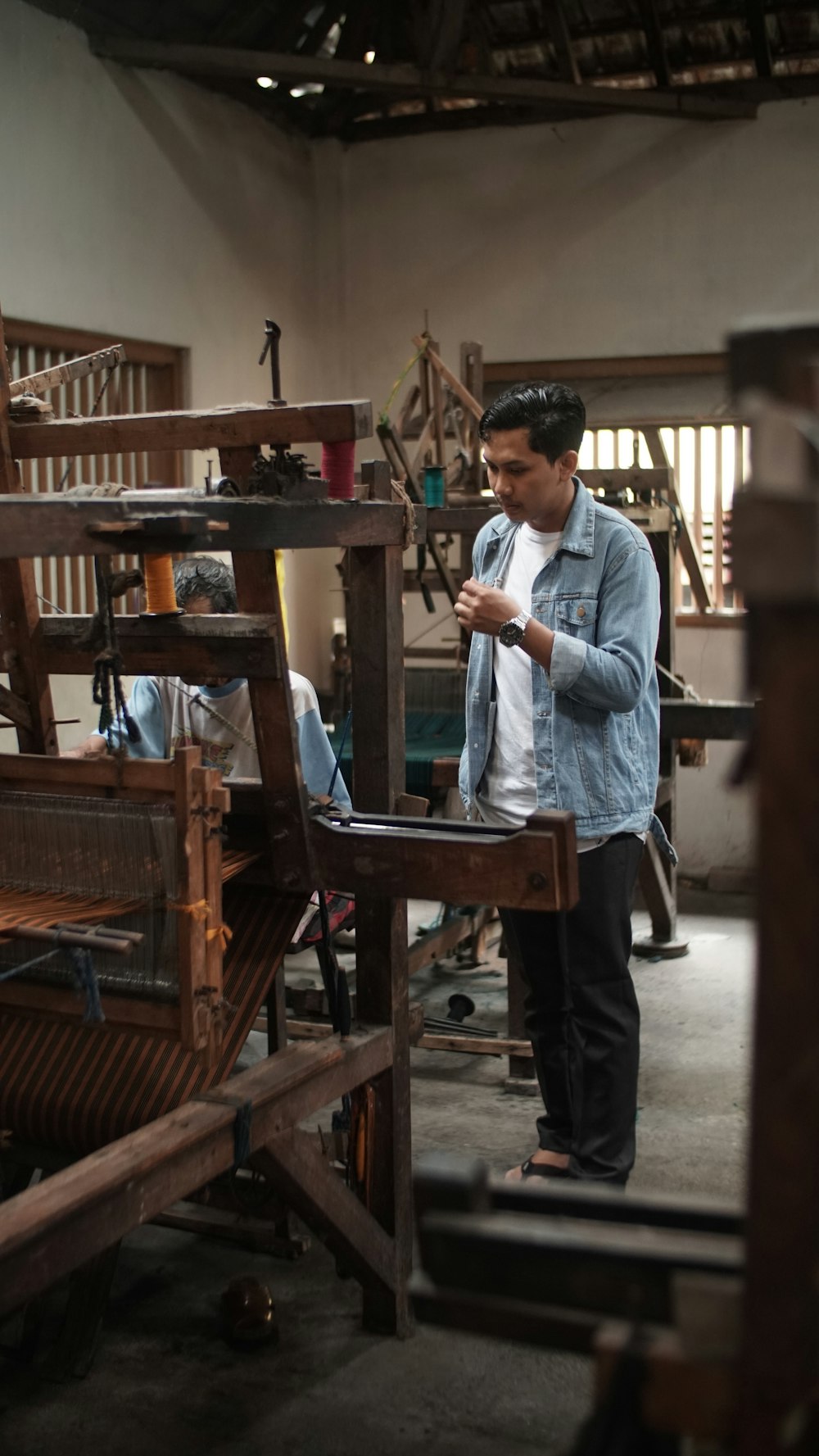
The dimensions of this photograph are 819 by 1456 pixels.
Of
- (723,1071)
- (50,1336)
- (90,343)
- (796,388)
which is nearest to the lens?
(796,388)

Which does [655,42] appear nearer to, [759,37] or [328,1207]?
[759,37]

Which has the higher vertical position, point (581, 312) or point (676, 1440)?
point (581, 312)

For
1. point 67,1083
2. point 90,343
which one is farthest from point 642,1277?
point 90,343

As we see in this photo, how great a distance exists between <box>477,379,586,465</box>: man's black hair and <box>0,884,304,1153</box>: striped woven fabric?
99 cm

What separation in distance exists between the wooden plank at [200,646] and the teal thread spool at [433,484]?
8.32 feet

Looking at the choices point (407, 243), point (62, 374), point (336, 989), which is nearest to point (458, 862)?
point (336, 989)

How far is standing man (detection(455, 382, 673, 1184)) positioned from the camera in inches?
104

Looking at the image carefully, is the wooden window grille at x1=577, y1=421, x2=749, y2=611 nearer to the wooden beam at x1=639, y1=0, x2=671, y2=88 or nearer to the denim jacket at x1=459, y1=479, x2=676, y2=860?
the wooden beam at x1=639, y1=0, x2=671, y2=88

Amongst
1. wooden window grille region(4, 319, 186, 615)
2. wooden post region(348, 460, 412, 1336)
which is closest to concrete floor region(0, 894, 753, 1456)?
wooden post region(348, 460, 412, 1336)

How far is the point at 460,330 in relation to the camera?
6816 millimetres

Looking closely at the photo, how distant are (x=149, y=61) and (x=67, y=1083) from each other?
14.4 ft

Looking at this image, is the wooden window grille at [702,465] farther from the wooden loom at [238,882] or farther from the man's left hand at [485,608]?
the wooden loom at [238,882]

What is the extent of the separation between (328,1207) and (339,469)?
4.10 feet

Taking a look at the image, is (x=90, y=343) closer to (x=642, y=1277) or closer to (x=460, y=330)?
(x=460, y=330)
